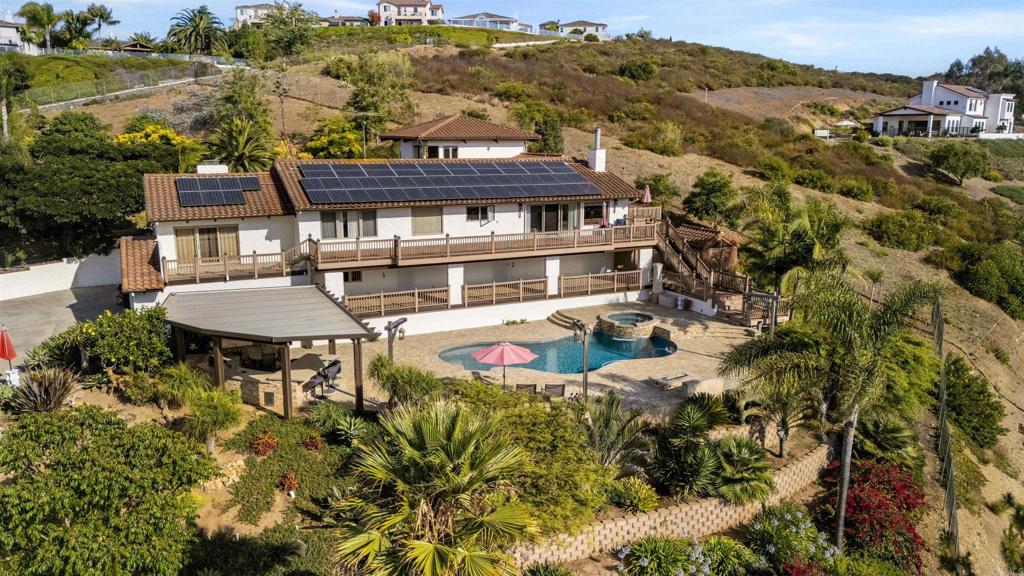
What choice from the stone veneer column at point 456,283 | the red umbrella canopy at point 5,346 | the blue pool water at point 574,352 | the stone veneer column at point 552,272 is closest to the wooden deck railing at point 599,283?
the stone veneer column at point 552,272

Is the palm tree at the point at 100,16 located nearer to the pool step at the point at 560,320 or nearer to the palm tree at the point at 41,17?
the palm tree at the point at 41,17

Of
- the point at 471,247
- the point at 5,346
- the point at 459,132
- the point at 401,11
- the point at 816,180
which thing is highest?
the point at 401,11

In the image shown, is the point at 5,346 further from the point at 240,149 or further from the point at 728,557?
the point at 728,557

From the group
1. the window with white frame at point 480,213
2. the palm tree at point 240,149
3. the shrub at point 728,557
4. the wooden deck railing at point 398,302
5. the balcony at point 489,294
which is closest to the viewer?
the shrub at point 728,557

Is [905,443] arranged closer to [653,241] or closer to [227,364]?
[653,241]

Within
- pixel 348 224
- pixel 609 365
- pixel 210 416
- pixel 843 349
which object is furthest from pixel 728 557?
pixel 348 224

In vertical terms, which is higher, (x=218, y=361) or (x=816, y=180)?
(x=816, y=180)
